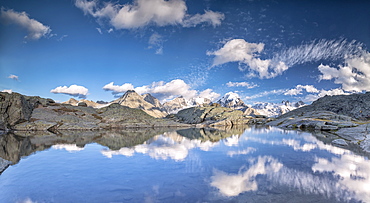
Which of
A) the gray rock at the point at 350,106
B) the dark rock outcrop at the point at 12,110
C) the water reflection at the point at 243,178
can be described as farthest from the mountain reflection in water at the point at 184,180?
the gray rock at the point at 350,106

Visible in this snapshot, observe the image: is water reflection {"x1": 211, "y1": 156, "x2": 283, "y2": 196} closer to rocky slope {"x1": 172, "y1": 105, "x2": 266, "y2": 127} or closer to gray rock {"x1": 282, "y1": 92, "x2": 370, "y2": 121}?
gray rock {"x1": 282, "y1": 92, "x2": 370, "y2": 121}

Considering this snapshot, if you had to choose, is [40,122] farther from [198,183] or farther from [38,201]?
[198,183]

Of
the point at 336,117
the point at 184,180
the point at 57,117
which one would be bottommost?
the point at 184,180

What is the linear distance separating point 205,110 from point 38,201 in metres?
114

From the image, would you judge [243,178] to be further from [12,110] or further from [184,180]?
[12,110]

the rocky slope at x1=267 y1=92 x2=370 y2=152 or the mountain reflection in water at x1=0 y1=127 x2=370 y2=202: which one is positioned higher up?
the rocky slope at x1=267 y1=92 x2=370 y2=152

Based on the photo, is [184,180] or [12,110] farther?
[12,110]

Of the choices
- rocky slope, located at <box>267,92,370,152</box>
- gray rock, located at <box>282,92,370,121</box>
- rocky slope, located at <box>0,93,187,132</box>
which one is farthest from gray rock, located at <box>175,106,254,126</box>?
gray rock, located at <box>282,92,370,121</box>

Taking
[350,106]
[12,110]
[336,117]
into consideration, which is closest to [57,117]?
[12,110]

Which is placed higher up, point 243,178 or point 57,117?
point 57,117

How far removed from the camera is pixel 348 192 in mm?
9367

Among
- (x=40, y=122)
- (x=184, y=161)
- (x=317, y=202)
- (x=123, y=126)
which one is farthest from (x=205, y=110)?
(x=317, y=202)

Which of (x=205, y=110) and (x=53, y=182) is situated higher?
(x=205, y=110)

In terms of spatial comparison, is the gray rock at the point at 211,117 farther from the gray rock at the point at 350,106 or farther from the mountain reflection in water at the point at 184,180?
the mountain reflection in water at the point at 184,180
